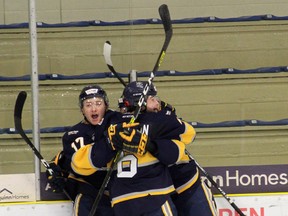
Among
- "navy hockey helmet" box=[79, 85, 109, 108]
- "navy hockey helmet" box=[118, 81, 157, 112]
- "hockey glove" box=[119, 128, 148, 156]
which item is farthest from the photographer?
"navy hockey helmet" box=[79, 85, 109, 108]

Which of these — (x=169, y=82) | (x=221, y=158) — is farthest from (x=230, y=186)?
(x=169, y=82)

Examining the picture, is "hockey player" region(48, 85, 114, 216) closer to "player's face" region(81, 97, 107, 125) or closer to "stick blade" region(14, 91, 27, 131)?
"player's face" region(81, 97, 107, 125)

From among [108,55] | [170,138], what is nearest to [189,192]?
[170,138]

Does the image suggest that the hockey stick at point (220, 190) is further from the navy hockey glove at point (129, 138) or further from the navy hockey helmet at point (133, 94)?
the navy hockey glove at point (129, 138)

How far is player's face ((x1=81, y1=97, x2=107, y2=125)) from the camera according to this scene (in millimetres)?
3395

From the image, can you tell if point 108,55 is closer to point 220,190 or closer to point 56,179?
point 56,179

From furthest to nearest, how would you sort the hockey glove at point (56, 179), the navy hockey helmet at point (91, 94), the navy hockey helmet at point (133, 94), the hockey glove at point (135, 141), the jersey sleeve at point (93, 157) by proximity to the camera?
the hockey glove at point (56, 179) → the navy hockey helmet at point (91, 94) → the navy hockey helmet at point (133, 94) → the jersey sleeve at point (93, 157) → the hockey glove at point (135, 141)

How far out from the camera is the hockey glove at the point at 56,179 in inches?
139

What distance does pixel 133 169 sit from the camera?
3141mm

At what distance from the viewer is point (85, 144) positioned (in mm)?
3355

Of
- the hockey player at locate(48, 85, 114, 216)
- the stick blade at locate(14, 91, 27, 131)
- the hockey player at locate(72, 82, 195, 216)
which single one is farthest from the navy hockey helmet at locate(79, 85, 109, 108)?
the stick blade at locate(14, 91, 27, 131)

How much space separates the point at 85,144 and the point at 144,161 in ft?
1.13

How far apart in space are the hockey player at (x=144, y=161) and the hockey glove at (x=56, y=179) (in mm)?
329

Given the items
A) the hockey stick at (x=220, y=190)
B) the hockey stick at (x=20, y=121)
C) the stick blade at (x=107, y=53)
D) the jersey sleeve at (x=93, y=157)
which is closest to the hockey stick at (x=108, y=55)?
the stick blade at (x=107, y=53)
